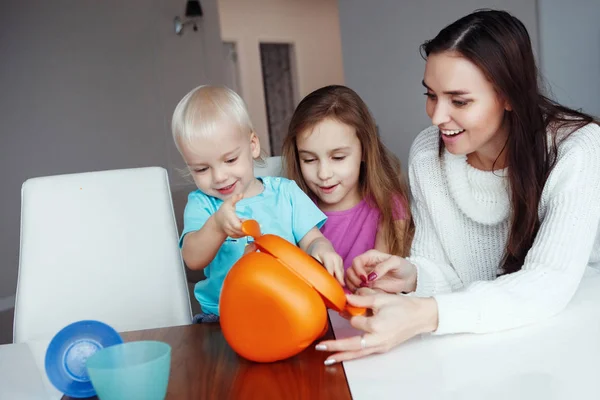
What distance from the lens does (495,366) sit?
2.42ft

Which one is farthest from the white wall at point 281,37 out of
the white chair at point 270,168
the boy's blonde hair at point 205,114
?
the boy's blonde hair at point 205,114

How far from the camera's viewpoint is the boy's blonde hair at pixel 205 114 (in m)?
1.23

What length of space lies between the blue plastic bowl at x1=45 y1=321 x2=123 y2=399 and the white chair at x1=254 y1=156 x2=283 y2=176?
94 centimetres

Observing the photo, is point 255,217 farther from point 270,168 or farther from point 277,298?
point 277,298

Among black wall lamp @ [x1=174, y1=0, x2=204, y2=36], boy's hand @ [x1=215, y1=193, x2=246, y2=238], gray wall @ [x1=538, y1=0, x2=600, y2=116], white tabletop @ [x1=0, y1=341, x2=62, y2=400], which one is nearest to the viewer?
white tabletop @ [x1=0, y1=341, x2=62, y2=400]

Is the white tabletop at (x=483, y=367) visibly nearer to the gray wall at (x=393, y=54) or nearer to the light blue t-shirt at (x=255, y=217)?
the light blue t-shirt at (x=255, y=217)

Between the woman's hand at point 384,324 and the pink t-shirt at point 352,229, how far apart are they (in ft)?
2.56

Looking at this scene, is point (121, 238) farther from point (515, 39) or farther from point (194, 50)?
point (194, 50)

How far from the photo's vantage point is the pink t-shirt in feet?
5.51

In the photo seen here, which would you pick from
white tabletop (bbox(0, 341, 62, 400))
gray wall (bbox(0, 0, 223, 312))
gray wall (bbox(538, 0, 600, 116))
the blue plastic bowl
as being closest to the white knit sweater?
the blue plastic bowl

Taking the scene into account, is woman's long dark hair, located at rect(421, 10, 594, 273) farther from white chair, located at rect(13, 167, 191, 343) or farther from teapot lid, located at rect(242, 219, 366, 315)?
white chair, located at rect(13, 167, 191, 343)

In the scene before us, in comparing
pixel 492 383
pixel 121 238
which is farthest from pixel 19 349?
pixel 492 383

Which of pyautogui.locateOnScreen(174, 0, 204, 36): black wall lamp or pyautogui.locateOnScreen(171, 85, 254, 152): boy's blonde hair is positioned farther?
pyautogui.locateOnScreen(174, 0, 204, 36): black wall lamp

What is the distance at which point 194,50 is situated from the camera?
5531 millimetres
